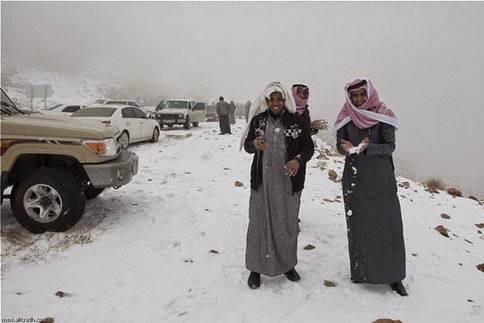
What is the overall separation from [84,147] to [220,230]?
2216mm

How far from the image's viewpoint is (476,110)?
8044cm

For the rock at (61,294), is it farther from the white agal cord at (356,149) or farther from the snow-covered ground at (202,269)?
the white agal cord at (356,149)

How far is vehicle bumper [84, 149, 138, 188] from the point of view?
4895 mm

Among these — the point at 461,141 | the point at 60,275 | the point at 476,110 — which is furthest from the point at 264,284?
the point at 476,110

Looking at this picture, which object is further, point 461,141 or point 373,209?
point 461,141

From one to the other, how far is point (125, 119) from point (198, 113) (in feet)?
34.3

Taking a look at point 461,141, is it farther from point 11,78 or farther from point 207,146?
point 11,78

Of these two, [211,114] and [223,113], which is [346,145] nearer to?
[223,113]

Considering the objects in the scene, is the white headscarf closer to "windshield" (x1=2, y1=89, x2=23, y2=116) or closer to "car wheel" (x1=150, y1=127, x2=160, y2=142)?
"windshield" (x1=2, y1=89, x2=23, y2=116)

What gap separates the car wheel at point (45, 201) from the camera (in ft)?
15.3

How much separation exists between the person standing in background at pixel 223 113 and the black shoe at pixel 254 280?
14.1 metres

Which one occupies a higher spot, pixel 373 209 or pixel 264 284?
pixel 373 209

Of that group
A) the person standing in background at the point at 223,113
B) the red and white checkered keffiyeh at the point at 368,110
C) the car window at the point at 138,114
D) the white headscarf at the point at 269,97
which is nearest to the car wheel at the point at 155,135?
the car window at the point at 138,114

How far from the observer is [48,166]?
4.98m
